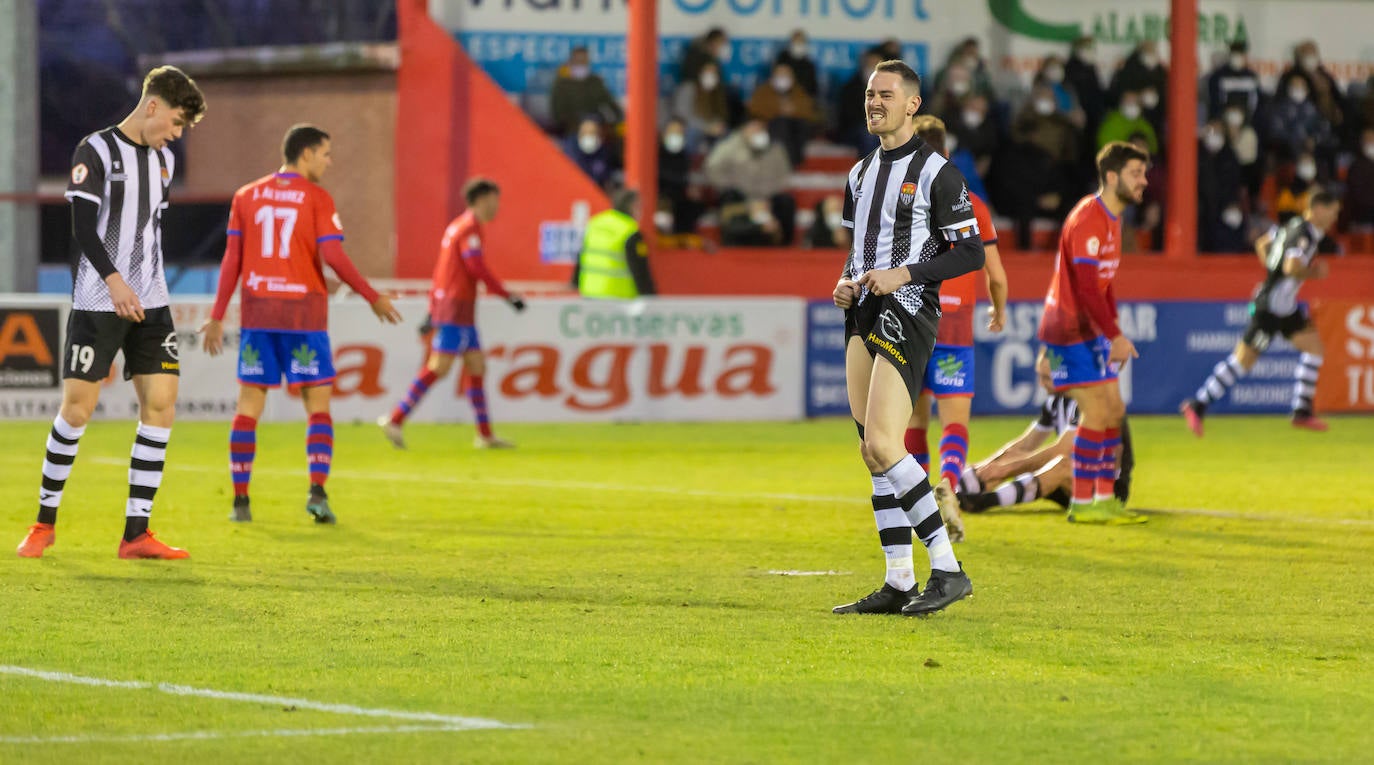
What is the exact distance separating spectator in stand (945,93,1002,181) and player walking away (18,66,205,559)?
15962 millimetres

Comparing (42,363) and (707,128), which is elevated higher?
(707,128)

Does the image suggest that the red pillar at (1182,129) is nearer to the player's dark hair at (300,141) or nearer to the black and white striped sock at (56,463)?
the player's dark hair at (300,141)

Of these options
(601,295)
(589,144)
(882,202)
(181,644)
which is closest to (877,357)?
(882,202)

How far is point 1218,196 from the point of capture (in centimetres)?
2559

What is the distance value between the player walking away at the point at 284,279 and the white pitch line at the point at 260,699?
15.4 feet

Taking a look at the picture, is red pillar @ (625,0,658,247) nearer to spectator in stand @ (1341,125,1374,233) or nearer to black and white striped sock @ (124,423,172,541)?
spectator in stand @ (1341,125,1374,233)

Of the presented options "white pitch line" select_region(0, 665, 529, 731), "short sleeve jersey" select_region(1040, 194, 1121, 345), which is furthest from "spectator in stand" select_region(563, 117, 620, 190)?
"white pitch line" select_region(0, 665, 529, 731)

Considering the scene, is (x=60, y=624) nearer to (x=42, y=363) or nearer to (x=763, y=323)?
(x=42, y=363)

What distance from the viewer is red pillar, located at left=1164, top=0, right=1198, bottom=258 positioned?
81.5 ft

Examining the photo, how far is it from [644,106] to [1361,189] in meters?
9.61

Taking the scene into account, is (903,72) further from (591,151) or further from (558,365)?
(591,151)

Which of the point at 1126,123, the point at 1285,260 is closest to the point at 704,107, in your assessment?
Result: the point at 1126,123

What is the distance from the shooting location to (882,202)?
25.2 ft

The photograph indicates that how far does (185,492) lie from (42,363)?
6.26 metres
